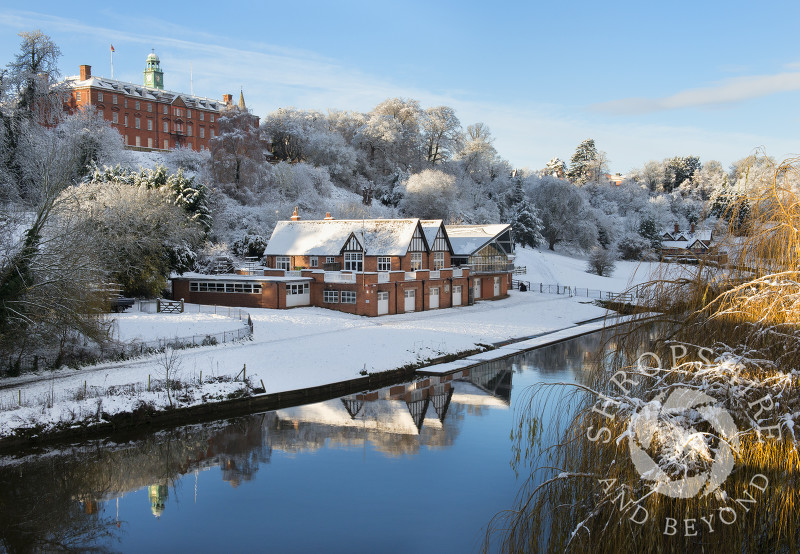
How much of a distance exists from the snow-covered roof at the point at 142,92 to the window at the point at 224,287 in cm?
3371

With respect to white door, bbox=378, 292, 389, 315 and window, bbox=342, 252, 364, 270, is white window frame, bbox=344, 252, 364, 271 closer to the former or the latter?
window, bbox=342, 252, 364, 270

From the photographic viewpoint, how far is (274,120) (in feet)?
228

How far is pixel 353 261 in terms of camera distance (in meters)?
39.2

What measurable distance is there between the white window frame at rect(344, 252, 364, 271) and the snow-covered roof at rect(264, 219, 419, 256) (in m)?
0.56

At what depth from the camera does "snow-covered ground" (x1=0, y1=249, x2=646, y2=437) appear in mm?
19547

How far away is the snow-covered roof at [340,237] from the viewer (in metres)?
39.2

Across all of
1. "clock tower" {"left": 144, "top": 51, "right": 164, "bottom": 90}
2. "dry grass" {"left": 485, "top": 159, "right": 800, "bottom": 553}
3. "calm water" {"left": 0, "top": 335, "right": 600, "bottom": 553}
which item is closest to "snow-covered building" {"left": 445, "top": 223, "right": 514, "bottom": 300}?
"calm water" {"left": 0, "top": 335, "right": 600, "bottom": 553}

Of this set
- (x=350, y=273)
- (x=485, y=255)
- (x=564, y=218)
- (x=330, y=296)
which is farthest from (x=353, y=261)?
(x=564, y=218)

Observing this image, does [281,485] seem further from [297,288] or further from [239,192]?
[239,192]

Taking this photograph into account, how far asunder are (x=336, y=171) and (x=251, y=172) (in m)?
16.2

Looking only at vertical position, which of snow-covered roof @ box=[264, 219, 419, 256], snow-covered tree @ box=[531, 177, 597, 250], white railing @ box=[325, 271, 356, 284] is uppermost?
snow-covered tree @ box=[531, 177, 597, 250]

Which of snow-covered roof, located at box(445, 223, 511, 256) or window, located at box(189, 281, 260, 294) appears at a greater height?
snow-covered roof, located at box(445, 223, 511, 256)

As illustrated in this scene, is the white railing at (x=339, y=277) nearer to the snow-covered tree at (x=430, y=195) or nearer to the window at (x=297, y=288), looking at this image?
the window at (x=297, y=288)

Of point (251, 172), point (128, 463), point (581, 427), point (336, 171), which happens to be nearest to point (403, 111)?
point (336, 171)
